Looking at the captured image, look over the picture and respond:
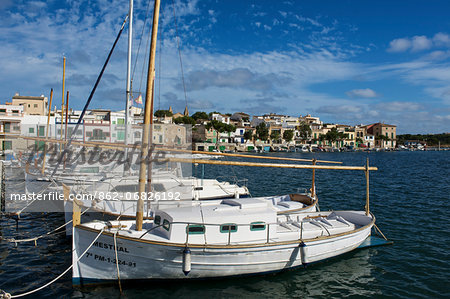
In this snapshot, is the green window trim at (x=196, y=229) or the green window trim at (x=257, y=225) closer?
the green window trim at (x=196, y=229)

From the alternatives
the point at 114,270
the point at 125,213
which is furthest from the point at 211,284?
the point at 125,213

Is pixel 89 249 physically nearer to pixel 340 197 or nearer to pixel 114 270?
pixel 114 270

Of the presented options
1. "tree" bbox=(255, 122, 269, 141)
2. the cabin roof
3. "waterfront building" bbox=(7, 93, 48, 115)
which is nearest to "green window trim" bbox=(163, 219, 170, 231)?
the cabin roof


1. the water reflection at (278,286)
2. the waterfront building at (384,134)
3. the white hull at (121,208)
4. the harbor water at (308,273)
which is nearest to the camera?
the water reflection at (278,286)

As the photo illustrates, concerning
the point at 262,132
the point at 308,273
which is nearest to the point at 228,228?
the point at 308,273

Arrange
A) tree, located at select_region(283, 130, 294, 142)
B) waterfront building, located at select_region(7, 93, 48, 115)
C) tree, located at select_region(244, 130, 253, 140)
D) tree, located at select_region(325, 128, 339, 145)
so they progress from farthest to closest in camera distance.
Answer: tree, located at select_region(325, 128, 339, 145) → tree, located at select_region(283, 130, 294, 142) → tree, located at select_region(244, 130, 253, 140) → waterfront building, located at select_region(7, 93, 48, 115)

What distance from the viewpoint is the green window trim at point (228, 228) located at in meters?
12.1

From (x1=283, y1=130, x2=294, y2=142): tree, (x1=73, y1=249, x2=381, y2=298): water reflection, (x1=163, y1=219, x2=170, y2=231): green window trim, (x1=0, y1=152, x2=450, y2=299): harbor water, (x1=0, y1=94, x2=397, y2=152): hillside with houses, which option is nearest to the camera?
(x1=73, y1=249, x2=381, y2=298): water reflection

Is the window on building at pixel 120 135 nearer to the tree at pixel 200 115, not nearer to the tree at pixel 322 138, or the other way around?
the tree at pixel 200 115

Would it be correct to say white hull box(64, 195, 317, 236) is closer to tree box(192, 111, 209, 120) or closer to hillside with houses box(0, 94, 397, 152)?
hillside with houses box(0, 94, 397, 152)

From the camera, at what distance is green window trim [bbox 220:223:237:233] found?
12078 mm

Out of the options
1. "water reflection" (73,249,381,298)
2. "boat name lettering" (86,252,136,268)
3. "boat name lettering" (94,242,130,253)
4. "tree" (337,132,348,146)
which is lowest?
"water reflection" (73,249,381,298)

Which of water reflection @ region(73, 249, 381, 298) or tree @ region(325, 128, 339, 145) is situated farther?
tree @ region(325, 128, 339, 145)

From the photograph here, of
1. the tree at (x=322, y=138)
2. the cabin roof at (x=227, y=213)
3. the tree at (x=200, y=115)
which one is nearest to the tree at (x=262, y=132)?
the tree at (x=200, y=115)
